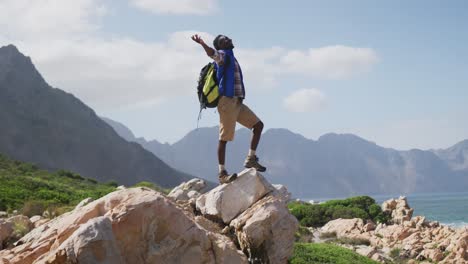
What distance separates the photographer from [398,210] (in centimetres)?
3534

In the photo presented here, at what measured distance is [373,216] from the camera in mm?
35500

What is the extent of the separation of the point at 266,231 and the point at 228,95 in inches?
112

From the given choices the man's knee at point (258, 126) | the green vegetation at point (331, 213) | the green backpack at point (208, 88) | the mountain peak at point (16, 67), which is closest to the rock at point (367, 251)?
the green vegetation at point (331, 213)

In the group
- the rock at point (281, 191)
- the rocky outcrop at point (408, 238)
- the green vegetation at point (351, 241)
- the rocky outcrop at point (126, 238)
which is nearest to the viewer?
the rocky outcrop at point (126, 238)

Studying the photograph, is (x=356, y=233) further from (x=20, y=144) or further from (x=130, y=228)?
(x=20, y=144)

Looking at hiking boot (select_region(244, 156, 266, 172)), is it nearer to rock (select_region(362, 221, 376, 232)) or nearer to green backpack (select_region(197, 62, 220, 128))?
green backpack (select_region(197, 62, 220, 128))

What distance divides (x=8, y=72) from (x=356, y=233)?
13336cm

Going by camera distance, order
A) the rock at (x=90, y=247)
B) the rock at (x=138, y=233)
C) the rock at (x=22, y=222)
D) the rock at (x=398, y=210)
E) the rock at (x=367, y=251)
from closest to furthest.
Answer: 1. the rock at (x=90, y=247)
2. the rock at (x=138, y=233)
3. the rock at (x=22, y=222)
4. the rock at (x=367, y=251)
5. the rock at (x=398, y=210)

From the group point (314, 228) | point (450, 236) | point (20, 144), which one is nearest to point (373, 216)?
point (314, 228)

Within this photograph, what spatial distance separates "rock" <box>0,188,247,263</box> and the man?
7.35 ft

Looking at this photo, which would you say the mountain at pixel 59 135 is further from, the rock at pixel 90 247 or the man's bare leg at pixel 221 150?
the rock at pixel 90 247

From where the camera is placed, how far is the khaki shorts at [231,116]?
11273mm

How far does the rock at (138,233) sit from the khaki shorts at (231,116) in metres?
2.20

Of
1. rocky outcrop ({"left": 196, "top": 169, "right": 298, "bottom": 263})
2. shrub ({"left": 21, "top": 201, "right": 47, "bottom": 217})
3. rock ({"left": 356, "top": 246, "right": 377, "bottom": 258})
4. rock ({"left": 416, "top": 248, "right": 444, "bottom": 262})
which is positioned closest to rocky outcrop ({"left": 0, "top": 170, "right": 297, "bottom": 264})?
rocky outcrop ({"left": 196, "top": 169, "right": 298, "bottom": 263})
